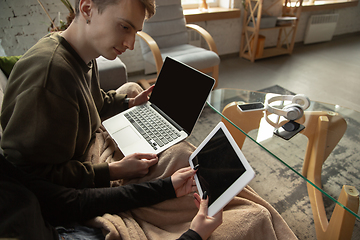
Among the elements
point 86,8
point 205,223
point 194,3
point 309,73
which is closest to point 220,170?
→ point 205,223

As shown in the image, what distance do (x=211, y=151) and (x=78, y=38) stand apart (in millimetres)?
638

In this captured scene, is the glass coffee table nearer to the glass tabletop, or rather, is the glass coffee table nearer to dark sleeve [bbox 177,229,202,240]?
the glass tabletop

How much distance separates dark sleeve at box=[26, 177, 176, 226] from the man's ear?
21.7 inches

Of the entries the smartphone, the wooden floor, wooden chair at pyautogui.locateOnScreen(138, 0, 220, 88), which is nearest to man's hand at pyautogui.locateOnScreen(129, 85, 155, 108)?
the smartphone

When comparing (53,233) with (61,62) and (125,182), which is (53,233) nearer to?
(125,182)

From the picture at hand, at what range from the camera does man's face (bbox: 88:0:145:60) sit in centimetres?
71

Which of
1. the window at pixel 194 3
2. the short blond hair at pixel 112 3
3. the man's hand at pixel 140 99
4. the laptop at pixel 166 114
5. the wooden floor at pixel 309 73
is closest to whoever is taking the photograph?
the short blond hair at pixel 112 3

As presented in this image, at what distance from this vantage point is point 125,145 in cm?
98

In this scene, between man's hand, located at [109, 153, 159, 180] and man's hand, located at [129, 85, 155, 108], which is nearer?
man's hand, located at [109, 153, 159, 180]

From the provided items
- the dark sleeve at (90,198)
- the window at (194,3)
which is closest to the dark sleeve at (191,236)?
the dark sleeve at (90,198)

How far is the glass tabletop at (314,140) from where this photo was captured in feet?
3.33

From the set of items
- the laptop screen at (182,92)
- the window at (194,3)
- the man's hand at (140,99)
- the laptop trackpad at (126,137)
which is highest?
the window at (194,3)

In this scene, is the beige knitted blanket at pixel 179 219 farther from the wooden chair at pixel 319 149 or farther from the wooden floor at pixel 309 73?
the wooden floor at pixel 309 73

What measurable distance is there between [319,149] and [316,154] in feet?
0.12
